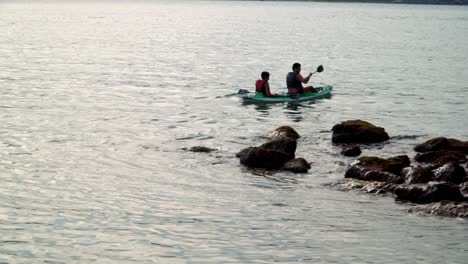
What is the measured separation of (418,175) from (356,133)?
646 cm

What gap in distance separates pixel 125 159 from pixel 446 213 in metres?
10.4

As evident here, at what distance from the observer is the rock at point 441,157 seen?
22422mm

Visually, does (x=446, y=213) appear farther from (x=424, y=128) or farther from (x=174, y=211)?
(x=424, y=128)

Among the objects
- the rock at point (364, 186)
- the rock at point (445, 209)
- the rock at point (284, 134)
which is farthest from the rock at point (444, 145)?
the rock at point (445, 209)

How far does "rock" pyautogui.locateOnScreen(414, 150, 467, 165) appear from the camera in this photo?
22422 mm

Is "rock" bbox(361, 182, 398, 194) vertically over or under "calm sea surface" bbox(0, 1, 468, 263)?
over

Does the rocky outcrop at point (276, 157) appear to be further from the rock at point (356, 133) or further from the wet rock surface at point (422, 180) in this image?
the rock at point (356, 133)

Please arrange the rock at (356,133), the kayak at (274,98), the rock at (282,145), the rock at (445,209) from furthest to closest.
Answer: the kayak at (274,98)
the rock at (356,133)
the rock at (282,145)
the rock at (445,209)

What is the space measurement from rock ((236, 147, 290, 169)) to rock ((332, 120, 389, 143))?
429cm

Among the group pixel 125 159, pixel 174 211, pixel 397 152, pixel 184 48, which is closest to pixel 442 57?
pixel 184 48

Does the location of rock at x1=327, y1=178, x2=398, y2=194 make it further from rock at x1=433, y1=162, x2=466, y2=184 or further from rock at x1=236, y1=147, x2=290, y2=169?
rock at x1=236, y1=147, x2=290, y2=169

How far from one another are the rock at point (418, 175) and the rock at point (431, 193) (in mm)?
892

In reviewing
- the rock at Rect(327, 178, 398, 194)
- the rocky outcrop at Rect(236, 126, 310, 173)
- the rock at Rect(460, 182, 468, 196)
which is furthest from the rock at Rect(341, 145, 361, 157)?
the rock at Rect(460, 182, 468, 196)

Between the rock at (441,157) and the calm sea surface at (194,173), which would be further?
the rock at (441,157)
